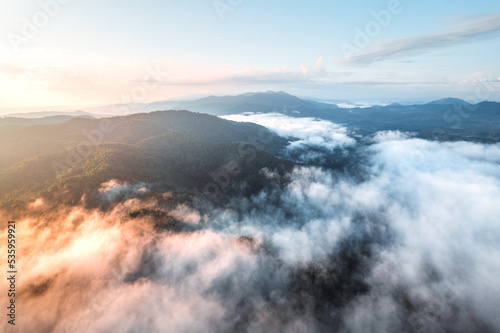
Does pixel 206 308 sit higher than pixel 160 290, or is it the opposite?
pixel 160 290

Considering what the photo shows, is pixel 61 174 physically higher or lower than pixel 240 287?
higher

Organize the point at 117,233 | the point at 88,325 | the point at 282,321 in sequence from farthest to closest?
the point at 282,321
the point at 117,233
the point at 88,325

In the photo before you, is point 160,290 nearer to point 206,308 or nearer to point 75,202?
point 206,308

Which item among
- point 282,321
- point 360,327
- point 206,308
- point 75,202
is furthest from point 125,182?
point 360,327

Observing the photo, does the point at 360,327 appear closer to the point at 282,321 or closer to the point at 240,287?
the point at 282,321

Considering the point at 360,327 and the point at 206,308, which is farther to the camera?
the point at 360,327

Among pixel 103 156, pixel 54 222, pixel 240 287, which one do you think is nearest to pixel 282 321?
pixel 240 287

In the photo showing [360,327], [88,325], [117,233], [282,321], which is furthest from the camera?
[360,327]

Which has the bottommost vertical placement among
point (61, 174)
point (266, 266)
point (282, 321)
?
point (282, 321)

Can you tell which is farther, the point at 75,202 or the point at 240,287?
the point at 240,287
